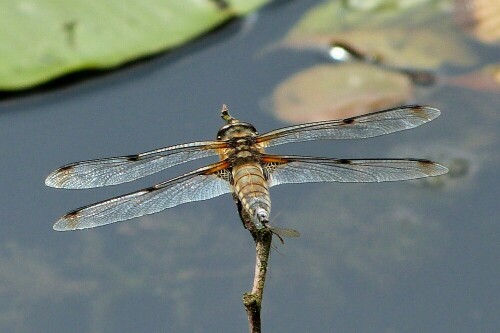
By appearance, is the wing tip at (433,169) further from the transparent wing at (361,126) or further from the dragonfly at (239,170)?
the transparent wing at (361,126)

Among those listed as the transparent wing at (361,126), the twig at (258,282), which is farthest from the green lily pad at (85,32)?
the twig at (258,282)

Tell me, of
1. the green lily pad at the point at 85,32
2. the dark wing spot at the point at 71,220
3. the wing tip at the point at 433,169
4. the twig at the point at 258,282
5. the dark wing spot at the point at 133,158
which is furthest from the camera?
the green lily pad at the point at 85,32

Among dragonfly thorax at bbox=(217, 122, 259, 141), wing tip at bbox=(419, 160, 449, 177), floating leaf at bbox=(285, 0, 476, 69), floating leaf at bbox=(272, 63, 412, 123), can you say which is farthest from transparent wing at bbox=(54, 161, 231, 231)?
floating leaf at bbox=(285, 0, 476, 69)

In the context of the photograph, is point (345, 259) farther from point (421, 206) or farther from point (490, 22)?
point (490, 22)

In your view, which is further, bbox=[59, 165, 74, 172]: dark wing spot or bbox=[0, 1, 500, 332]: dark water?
bbox=[0, 1, 500, 332]: dark water

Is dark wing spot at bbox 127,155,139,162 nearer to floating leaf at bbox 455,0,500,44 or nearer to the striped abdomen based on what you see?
the striped abdomen
